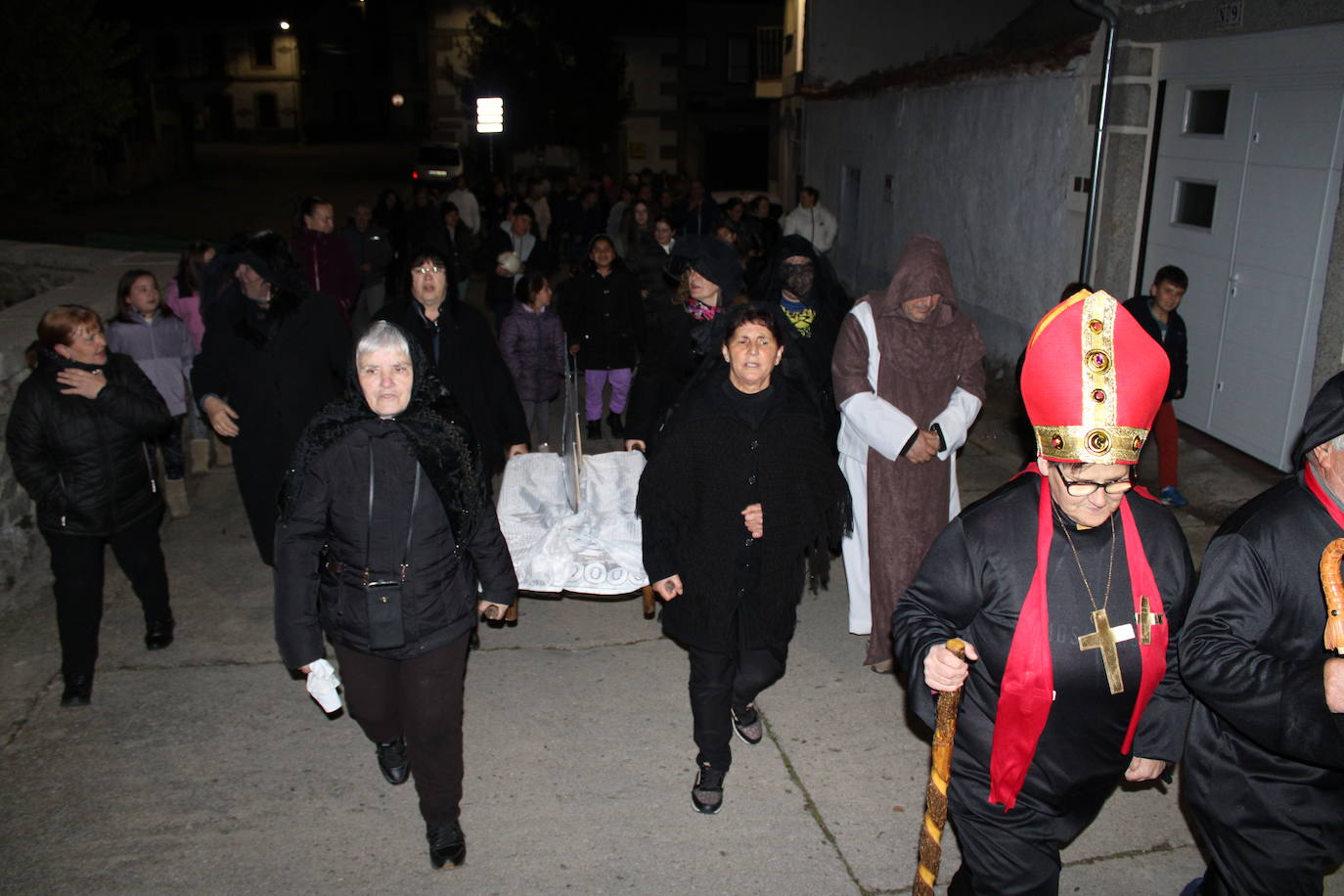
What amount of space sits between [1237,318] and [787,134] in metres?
18.1

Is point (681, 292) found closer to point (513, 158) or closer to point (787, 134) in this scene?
point (787, 134)

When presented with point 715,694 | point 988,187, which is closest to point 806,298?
point 715,694

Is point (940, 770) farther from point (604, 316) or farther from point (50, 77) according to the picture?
point (50, 77)

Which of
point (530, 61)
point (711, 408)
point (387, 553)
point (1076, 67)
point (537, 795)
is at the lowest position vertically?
point (537, 795)

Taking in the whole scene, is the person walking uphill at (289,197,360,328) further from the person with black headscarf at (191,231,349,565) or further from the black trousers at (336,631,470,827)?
the black trousers at (336,631,470,827)

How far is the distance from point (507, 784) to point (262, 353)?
2.72 meters

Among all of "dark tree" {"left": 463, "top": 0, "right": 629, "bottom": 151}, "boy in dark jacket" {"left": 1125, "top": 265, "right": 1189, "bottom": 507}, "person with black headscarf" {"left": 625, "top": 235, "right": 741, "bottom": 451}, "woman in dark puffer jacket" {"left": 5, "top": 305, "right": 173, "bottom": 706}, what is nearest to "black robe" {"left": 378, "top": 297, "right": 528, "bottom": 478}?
"person with black headscarf" {"left": 625, "top": 235, "right": 741, "bottom": 451}

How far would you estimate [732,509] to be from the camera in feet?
13.7

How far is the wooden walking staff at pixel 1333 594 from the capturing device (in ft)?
8.87

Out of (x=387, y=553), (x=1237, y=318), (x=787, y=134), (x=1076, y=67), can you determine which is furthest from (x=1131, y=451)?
(x=787, y=134)

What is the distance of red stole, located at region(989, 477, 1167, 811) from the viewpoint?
2.88 meters

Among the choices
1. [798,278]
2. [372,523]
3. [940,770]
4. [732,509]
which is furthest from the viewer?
[798,278]

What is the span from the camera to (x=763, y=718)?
16.9 ft

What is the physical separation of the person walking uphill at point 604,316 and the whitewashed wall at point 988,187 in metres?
4.36
